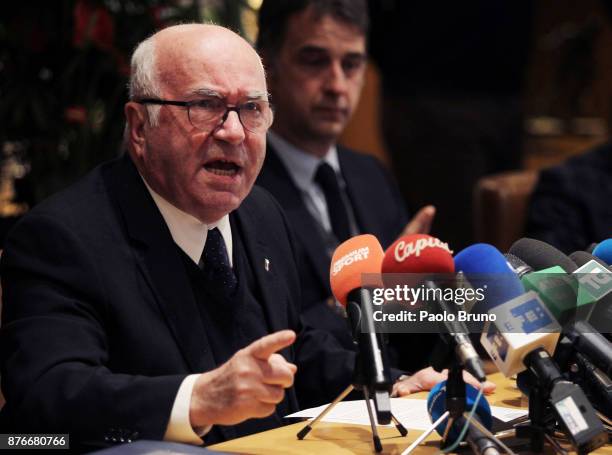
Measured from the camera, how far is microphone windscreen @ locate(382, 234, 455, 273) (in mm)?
1604

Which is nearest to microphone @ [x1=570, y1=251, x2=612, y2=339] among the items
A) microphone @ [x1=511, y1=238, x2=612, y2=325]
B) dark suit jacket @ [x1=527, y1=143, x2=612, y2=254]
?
microphone @ [x1=511, y1=238, x2=612, y2=325]

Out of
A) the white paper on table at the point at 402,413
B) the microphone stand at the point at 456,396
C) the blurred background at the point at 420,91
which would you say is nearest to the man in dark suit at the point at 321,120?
the blurred background at the point at 420,91

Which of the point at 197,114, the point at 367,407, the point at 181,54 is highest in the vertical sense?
the point at 181,54

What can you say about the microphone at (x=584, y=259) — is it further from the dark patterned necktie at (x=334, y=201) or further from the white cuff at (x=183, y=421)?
the dark patterned necktie at (x=334, y=201)

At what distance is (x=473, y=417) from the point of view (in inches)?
62.8

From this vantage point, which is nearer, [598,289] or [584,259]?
[598,289]

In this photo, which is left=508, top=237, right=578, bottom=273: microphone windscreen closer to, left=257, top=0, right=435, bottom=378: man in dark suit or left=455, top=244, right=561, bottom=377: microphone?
left=455, top=244, right=561, bottom=377: microphone

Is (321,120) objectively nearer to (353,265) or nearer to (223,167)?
(223,167)

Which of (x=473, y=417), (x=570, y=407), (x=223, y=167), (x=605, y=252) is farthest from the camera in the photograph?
(x=223, y=167)

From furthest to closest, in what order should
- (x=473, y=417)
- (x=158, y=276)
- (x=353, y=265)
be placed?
(x=158, y=276) → (x=353, y=265) → (x=473, y=417)

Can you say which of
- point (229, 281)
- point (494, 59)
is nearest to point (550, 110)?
point (494, 59)

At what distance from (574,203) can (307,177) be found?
945 mm

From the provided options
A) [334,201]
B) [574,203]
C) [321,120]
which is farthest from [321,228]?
[574,203]

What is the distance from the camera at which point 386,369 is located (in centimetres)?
153
